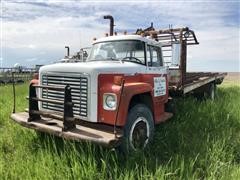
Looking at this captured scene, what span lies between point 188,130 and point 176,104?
1.85 meters

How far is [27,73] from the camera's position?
95.0 ft

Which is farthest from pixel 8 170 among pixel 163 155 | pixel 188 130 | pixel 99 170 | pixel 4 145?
pixel 188 130

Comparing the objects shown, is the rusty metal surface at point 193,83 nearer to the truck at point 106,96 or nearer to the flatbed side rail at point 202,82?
the flatbed side rail at point 202,82

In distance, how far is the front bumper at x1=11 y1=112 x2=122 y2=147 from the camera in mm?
4852

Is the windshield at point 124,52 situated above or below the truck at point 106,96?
above

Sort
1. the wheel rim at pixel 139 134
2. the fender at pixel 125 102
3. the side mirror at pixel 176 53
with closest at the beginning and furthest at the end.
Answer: the fender at pixel 125 102 → the wheel rim at pixel 139 134 → the side mirror at pixel 176 53

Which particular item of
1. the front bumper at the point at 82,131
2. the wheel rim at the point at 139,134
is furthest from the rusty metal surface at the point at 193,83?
the front bumper at the point at 82,131

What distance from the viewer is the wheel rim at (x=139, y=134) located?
221 inches

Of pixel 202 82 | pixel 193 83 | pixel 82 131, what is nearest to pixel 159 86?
pixel 82 131

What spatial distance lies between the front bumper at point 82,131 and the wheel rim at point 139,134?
0.46 metres

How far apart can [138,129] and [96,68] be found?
134 centimetres

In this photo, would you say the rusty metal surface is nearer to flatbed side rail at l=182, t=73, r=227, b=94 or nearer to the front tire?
flatbed side rail at l=182, t=73, r=227, b=94

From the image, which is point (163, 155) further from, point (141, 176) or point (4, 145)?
point (4, 145)

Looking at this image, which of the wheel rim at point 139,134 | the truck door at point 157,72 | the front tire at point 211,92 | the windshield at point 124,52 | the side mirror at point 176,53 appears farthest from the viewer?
the front tire at point 211,92
